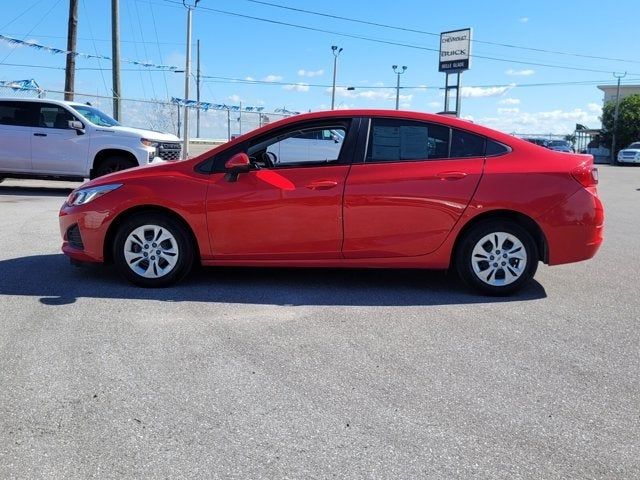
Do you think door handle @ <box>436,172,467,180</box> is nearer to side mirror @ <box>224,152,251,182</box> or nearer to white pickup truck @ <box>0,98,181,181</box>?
side mirror @ <box>224,152,251,182</box>

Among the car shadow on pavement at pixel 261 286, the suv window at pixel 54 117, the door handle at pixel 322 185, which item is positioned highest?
the suv window at pixel 54 117

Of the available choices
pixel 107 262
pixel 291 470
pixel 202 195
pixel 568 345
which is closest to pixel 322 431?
pixel 291 470

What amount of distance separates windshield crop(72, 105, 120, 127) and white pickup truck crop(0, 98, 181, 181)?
105 millimetres

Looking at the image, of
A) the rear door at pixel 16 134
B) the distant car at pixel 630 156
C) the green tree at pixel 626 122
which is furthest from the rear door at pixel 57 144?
the green tree at pixel 626 122

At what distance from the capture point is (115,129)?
12875 millimetres

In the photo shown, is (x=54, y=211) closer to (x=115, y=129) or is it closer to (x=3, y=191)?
(x=115, y=129)

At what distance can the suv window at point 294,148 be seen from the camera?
18.7ft

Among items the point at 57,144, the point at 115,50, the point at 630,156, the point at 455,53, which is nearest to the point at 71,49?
the point at 115,50

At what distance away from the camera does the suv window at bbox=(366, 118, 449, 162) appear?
18.5 feet

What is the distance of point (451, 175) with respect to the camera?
5496mm

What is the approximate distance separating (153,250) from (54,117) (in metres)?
8.54

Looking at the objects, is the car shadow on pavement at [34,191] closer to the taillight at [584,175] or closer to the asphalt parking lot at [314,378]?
the asphalt parking lot at [314,378]

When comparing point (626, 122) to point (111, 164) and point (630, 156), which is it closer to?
point (630, 156)

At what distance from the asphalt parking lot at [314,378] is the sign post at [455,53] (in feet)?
118
